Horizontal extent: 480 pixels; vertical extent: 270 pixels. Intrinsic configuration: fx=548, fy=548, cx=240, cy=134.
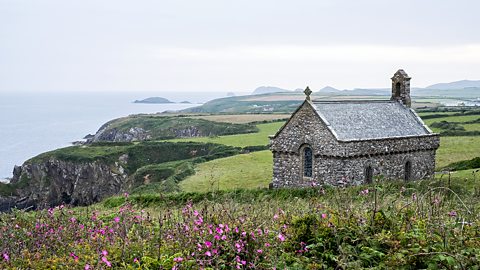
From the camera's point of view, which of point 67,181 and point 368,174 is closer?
point 368,174

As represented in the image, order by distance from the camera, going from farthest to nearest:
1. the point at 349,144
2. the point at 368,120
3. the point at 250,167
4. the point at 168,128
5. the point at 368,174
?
1. the point at 168,128
2. the point at 250,167
3. the point at 368,120
4. the point at 368,174
5. the point at 349,144

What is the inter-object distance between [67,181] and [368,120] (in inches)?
2223

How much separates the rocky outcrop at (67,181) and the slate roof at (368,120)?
141 feet

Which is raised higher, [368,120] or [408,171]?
[368,120]

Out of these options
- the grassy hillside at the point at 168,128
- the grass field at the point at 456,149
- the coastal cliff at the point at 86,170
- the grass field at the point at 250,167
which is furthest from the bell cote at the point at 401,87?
the grassy hillside at the point at 168,128

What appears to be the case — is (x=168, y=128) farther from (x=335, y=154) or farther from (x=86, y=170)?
(x=335, y=154)

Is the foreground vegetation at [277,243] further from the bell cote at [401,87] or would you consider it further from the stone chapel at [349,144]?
the bell cote at [401,87]

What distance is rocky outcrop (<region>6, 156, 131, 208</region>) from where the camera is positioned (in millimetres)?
72562

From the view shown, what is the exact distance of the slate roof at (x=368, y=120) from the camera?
31.6 metres

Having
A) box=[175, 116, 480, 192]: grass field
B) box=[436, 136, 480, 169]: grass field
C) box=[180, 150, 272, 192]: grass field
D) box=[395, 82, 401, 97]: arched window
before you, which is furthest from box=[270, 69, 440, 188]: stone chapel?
box=[436, 136, 480, 169]: grass field

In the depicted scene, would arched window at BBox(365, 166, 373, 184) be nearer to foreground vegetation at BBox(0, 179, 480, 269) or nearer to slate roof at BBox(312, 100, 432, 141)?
slate roof at BBox(312, 100, 432, 141)

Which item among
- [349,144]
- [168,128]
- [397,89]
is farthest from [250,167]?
[168,128]

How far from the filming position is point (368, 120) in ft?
108

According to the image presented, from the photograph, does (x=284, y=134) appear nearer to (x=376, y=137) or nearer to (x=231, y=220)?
(x=376, y=137)
